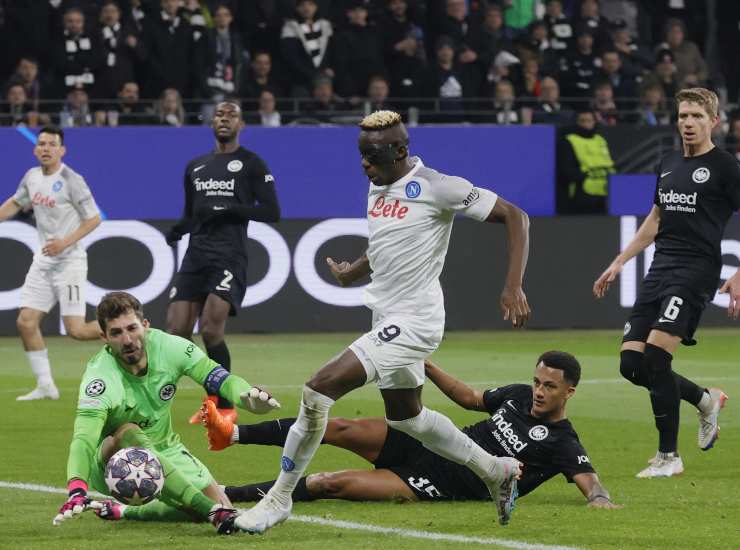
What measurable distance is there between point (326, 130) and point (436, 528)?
513 inches

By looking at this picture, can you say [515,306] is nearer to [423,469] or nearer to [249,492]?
[423,469]

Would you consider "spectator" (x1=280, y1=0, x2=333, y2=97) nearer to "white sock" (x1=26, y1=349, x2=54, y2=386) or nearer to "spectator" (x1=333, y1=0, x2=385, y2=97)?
"spectator" (x1=333, y1=0, x2=385, y2=97)

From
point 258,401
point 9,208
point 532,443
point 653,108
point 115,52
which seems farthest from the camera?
point 653,108

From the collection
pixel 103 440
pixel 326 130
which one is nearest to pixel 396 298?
pixel 103 440

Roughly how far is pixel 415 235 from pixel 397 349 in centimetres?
55

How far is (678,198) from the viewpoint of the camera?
9.25 m

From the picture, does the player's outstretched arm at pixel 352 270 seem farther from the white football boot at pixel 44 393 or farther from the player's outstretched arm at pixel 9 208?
the player's outstretched arm at pixel 9 208

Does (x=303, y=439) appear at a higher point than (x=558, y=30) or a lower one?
lower

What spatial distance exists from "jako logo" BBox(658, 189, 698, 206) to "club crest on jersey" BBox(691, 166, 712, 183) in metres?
0.08

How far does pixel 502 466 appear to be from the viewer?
744 cm

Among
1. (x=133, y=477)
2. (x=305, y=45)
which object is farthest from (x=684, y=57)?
(x=133, y=477)

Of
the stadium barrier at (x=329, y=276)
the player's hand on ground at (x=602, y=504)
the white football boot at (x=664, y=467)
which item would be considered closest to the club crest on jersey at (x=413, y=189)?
the player's hand on ground at (x=602, y=504)

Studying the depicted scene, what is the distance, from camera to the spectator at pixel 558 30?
22.7 metres

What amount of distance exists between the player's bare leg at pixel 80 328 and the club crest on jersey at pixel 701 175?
5695mm
